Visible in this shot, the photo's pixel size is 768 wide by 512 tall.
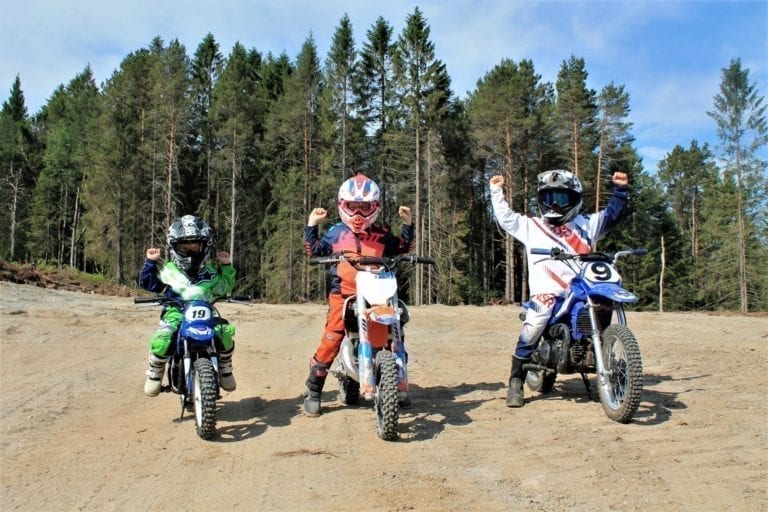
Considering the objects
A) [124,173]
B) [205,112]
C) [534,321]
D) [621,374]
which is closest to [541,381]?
[534,321]

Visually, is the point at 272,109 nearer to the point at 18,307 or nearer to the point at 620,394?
the point at 18,307

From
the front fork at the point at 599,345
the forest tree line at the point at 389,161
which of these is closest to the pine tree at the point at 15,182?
the forest tree line at the point at 389,161

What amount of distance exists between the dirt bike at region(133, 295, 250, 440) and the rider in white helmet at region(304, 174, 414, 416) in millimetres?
935

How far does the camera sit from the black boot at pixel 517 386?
545 cm

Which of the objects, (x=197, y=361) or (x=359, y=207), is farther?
(x=359, y=207)

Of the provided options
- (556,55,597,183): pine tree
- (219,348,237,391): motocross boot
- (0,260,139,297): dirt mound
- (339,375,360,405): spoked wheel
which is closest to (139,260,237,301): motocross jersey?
(219,348,237,391): motocross boot

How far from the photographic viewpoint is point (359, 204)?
18.5ft

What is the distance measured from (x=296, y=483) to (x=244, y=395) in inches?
122

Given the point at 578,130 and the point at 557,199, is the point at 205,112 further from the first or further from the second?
the point at 557,199

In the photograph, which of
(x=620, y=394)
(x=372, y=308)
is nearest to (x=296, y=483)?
(x=372, y=308)

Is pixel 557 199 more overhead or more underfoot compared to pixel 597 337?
more overhead

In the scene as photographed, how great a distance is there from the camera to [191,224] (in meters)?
5.54

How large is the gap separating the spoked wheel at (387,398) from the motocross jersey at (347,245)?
1.17 metres

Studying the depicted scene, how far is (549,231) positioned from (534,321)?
0.97 m
